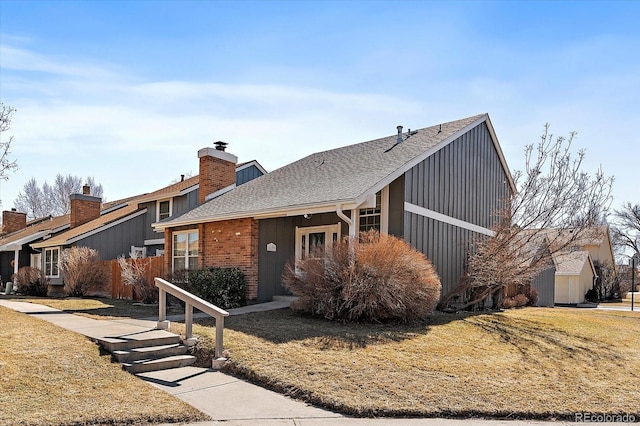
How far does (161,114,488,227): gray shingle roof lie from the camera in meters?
13.0

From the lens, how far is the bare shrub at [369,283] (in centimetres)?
1059

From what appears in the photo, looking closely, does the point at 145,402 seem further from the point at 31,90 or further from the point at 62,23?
the point at 31,90

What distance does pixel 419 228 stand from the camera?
14.0 m

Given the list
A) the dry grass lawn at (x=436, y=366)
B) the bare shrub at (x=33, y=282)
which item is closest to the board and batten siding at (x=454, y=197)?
the dry grass lawn at (x=436, y=366)

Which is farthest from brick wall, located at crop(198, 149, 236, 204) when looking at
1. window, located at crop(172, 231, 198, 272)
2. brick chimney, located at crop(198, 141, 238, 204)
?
window, located at crop(172, 231, 198, 272)

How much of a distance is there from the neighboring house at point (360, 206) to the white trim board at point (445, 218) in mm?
30

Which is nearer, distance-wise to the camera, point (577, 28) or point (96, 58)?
Result: point (577, 28)

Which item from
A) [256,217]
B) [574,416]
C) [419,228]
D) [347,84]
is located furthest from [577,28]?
[256,217]

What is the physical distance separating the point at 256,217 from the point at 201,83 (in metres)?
4.34

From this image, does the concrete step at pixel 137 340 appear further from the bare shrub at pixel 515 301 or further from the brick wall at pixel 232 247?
the bare shrub at pixel 515 301

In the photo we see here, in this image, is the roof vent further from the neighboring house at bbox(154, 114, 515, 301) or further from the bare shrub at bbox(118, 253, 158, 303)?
the bare shrub at bbox(118, 253, 158, 303)

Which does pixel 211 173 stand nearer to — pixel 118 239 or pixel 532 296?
pixel 118 239

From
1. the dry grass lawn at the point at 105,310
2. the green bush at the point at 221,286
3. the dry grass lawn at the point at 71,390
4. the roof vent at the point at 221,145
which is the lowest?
the dry grass lawn at the point at 105,310

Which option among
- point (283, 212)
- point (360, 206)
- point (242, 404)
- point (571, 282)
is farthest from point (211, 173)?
point (571, 282)
